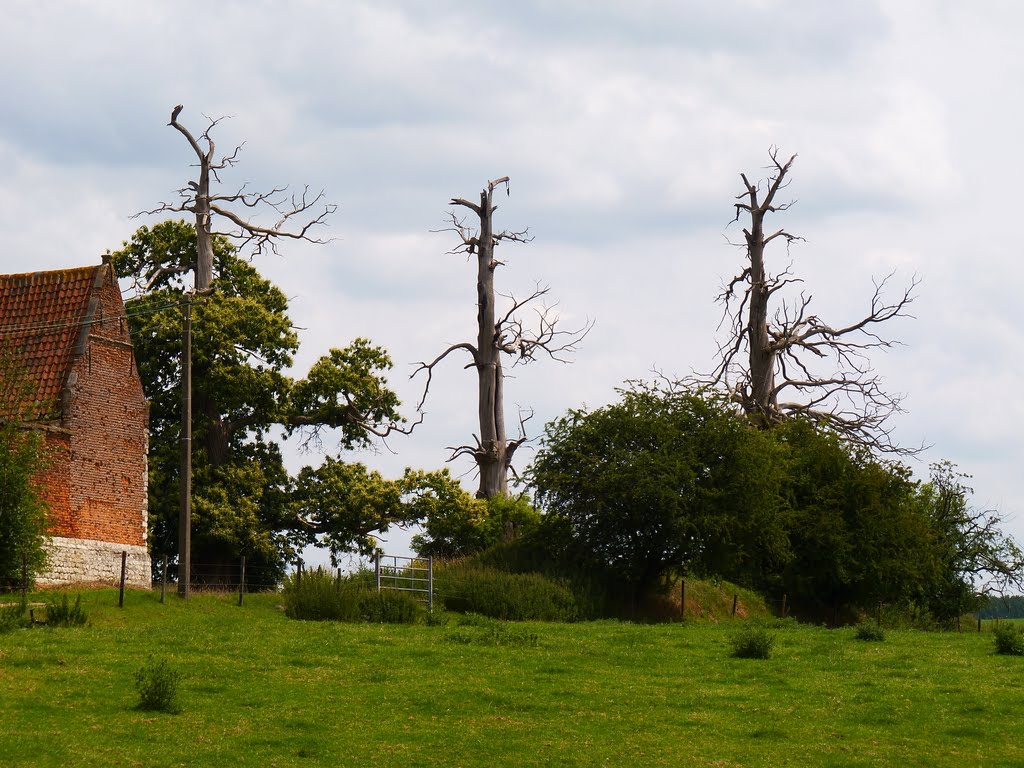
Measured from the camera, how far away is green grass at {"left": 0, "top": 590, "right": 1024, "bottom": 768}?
716 inches

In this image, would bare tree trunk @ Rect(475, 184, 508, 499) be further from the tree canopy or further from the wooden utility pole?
the wooden utility pole

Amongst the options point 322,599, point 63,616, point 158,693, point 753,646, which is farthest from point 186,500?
point 158,693

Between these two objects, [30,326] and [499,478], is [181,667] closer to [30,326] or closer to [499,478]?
[30,326]

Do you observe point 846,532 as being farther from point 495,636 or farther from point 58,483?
point 58,483

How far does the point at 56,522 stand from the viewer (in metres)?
39.2

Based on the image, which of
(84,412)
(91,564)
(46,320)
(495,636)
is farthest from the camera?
(46,320)

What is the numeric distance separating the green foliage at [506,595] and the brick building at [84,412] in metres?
10.2

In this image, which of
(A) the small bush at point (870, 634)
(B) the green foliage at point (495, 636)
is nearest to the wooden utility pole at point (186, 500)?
(B) the green foliage at point (495, 636)

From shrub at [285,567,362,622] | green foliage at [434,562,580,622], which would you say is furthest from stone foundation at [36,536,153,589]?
green foliage at [434,562,580,622]

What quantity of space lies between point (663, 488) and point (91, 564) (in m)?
17.5

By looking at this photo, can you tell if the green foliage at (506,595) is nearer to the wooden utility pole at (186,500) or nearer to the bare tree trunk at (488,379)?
the wooden utility pole at (186,500)

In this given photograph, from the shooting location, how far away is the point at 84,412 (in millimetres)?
40906

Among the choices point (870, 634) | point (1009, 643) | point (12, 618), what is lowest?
point (1009, 643)

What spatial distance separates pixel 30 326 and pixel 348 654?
2245cm
